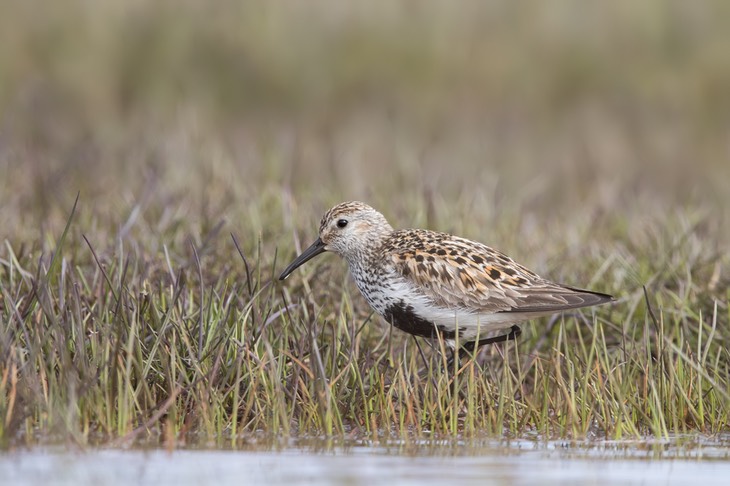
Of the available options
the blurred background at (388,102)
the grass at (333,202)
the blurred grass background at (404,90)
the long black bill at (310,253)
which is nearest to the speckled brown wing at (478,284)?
the grass at (333,202)

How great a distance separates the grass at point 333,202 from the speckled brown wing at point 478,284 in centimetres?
34

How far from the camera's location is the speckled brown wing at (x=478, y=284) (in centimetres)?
784

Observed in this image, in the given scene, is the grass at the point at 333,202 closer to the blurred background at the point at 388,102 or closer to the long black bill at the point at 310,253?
the blurred background at the point at 388,102

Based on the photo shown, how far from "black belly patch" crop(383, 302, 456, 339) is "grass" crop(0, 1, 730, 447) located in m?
0.16

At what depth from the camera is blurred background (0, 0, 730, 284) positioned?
12.4 m

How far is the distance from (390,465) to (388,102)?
10629 millimetres

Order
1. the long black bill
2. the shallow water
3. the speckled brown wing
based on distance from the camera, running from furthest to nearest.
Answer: the long black bill → the speckled brown wing → the shallow water

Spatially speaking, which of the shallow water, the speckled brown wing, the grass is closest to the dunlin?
the speckled brown wing

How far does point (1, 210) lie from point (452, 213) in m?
3.47

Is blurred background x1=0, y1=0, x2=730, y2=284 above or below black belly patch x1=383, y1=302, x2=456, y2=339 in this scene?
above

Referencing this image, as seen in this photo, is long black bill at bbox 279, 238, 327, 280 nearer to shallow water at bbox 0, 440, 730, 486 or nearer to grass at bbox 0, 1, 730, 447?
grass at bbox 0, 1, 730, 447

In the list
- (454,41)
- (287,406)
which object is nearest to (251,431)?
(287,406)

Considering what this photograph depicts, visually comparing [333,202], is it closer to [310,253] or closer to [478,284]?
[310,253]

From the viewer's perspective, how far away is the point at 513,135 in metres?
15.7
